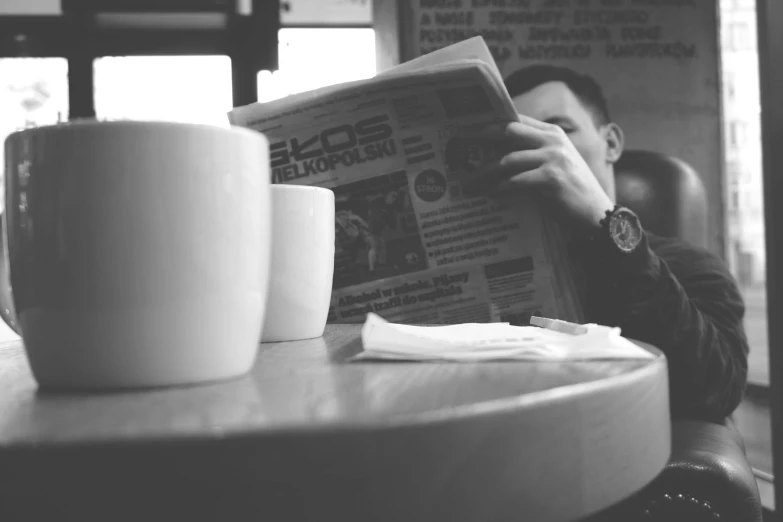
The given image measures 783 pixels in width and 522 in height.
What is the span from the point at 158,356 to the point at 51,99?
2883 millimetres

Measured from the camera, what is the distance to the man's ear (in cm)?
173

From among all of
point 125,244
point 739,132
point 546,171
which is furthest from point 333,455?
point 739,132

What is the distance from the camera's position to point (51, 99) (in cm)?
279

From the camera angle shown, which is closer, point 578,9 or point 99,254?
point 99,254

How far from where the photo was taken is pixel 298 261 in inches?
20.8

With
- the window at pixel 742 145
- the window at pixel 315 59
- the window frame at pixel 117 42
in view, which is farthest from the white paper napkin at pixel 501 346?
the window frame at pixel 117 42

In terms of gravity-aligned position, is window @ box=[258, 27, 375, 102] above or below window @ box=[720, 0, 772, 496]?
above

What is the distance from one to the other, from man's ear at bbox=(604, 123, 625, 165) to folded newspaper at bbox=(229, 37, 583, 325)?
96cm

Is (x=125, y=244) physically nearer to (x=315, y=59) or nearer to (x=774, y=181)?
(x=774, y=181)

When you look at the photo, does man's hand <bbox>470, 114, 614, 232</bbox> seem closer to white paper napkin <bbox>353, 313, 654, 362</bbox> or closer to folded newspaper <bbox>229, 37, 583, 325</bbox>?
folded newspaper <bbox>229, 37, 583, 325</bbox>

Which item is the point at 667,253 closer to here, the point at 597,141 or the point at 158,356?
the point at 597,141

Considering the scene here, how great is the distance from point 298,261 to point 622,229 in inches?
23.1

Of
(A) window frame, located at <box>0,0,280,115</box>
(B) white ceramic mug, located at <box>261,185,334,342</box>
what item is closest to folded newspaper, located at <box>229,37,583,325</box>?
(B) white ceramic mug, located at <box>261,185,334,342</box>

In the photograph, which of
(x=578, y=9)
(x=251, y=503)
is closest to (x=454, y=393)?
(x=251, y=503)
